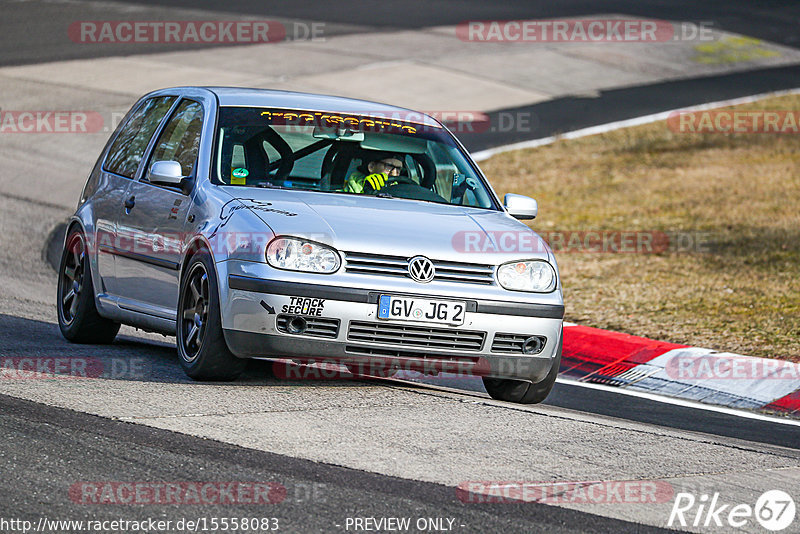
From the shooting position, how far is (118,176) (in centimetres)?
863

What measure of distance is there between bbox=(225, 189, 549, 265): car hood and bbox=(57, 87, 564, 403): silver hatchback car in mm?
12

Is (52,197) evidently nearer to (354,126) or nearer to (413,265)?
(354,126)

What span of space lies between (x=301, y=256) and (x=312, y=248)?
7 cm

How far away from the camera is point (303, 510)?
15.6 ft

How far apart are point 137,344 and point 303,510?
459 cm

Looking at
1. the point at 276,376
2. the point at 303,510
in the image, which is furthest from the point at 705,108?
the point at 303,510

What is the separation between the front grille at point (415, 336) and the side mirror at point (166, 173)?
1.56 meters

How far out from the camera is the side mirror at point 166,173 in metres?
7.43
